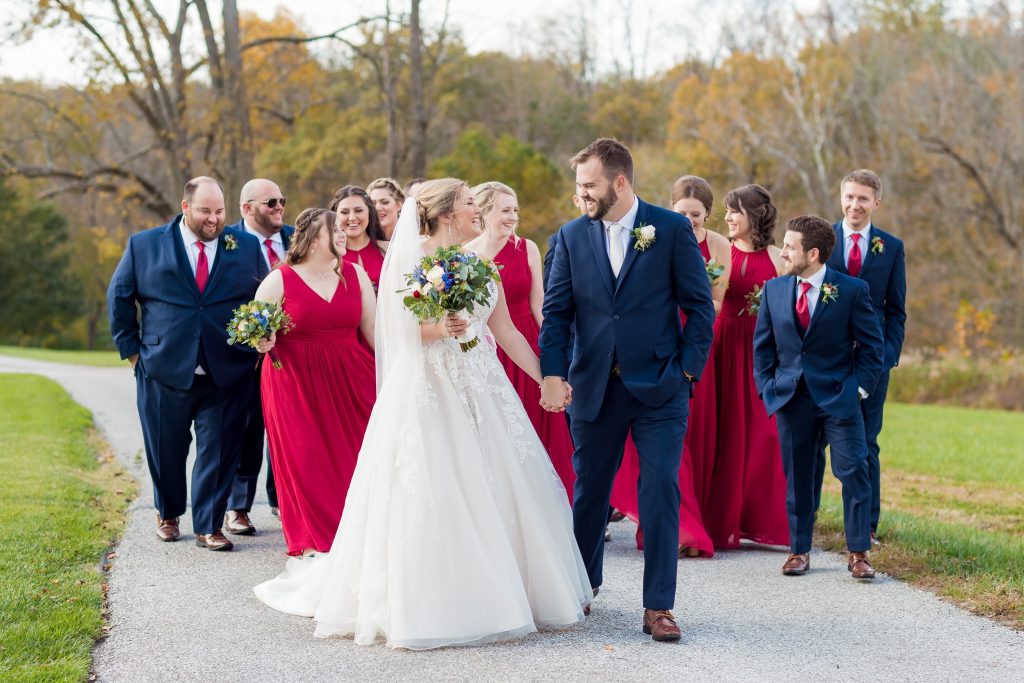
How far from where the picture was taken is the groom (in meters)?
5.59

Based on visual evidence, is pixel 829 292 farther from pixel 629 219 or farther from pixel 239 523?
pixel 239 523

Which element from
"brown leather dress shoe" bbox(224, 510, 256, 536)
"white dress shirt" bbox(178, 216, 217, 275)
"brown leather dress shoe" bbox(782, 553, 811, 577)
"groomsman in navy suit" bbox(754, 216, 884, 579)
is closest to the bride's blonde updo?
"groomsman in navy suit" bbox(754, 216, 884, 579)

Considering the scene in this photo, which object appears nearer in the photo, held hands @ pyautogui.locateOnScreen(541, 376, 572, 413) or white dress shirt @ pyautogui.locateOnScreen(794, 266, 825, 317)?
held hands @ pyautogui.locateOnScreen(541, 376, 572, 413)

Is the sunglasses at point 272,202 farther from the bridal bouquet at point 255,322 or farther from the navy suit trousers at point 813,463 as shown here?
the navy suit trousers at point 813,463

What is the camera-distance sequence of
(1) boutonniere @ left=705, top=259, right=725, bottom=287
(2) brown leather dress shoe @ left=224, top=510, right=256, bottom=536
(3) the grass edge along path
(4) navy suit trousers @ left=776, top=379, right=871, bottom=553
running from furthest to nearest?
(2) brown leather dress shoe @ left=224, top=510, right=256, bottom=536
(1) boutonniere @ left=705, top=259, right=725, bottom=287
(4) navy suit trousers @ left=776, top=379, right=871, bottom=553
(3) the grass edge along path

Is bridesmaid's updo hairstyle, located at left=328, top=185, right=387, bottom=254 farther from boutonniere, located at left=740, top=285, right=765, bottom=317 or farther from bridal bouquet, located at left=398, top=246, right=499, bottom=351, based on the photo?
bridal bouquet, located at left=398, top=246, right=499, bottom=351

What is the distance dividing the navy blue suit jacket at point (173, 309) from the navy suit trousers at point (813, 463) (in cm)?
392

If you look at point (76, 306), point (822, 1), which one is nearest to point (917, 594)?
point (822, 1)

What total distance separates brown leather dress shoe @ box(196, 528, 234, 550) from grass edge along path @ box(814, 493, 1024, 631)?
13.9 feet

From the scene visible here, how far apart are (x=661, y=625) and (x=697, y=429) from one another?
116 inches

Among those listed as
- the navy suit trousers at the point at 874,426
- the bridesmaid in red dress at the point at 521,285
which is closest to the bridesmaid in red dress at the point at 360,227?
the bridesmaid in red dress at the point at 521,285

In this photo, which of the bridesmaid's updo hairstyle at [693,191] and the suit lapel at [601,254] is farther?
the bridesmaid's updo hairstyle at [693,191]

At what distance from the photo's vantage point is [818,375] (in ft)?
23.2

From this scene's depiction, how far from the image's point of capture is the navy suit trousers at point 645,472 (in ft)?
18.2
